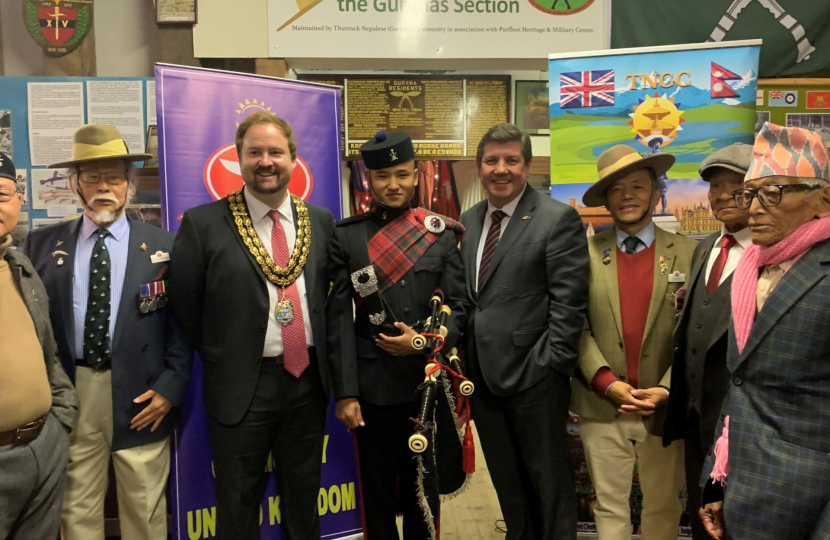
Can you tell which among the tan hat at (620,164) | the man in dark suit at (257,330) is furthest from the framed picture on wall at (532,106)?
the man in dark suit at (257,330)

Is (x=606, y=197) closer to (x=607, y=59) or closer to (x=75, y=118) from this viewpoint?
(x=607, y=59)

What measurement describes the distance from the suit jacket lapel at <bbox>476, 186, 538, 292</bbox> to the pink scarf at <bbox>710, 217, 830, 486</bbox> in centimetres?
81

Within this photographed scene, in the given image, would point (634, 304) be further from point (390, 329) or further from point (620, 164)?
point (390, 329)

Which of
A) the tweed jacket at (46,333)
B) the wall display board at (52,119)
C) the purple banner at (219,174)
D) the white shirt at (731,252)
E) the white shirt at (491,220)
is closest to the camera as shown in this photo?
the tweed jacket at (46,333)

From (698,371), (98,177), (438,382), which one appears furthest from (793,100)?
(98,177)

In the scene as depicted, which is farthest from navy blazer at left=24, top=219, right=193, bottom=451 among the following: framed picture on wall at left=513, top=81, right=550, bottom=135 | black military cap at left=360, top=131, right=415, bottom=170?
framed picture on wall at left=513, top=81, right=550, bottom=135

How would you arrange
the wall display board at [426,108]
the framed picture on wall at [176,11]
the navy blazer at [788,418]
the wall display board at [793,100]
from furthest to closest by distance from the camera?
1. the wall display board at [426,108]
2. the wall display board at [793,100]
3. the framed picture on wall at [176,11]
4. the navy blazer at [788,418]

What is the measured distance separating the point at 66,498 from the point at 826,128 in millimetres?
5056

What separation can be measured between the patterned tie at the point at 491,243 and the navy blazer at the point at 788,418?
1.00m

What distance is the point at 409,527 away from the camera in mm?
2252

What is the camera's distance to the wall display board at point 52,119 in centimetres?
352

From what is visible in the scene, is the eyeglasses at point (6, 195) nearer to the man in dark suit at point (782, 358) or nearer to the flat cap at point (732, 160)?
the man in dark suit at point (782, 358)

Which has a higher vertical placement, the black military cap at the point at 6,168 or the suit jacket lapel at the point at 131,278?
the black military cap at the point at 6,168

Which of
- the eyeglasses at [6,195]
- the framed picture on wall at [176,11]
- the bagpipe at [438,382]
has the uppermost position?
the framed picture on wall at [176,11]
